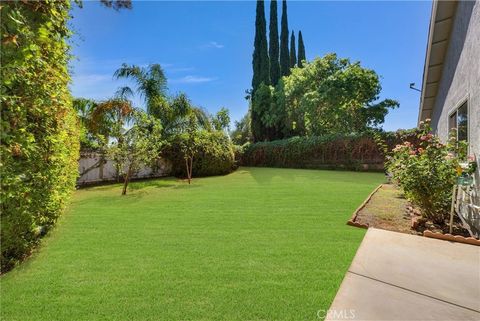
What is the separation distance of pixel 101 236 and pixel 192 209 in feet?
7.16

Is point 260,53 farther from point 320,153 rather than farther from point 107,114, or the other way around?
point 107,114

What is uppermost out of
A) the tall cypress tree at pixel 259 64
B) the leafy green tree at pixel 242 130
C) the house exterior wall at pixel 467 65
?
the tall cypress tree at pixel 259 64

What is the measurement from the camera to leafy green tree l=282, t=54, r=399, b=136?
1911 centimetres

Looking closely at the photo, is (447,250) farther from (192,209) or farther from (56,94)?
(56,94)

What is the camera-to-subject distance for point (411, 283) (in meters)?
2.62

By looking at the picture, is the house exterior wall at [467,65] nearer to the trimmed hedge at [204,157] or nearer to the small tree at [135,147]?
the small tree at [135,147]

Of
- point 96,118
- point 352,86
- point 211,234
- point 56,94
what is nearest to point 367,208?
point 211,234

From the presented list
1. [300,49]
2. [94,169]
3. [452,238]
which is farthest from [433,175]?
[300,49]

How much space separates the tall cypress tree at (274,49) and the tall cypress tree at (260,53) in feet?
2.67

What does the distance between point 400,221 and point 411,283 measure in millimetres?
2786

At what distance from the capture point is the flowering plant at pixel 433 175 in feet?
15.1

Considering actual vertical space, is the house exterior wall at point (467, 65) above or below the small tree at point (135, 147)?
above

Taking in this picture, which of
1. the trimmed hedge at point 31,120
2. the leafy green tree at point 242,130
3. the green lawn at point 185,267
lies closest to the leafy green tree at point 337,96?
the leafy green tree at point 242,130

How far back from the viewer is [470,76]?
4484 mm
